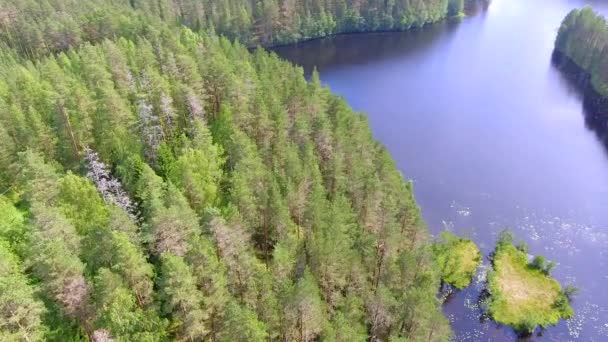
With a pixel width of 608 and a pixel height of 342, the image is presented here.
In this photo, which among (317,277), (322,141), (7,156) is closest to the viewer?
(317,277)

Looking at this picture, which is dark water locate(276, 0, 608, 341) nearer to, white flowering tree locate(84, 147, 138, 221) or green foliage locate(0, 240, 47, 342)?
white flowering tree locate(84, 147, 138, 221)

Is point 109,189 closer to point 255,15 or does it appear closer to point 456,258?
point 456,258

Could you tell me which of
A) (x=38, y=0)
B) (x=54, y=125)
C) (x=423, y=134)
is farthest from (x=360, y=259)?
(x=38, y=0)

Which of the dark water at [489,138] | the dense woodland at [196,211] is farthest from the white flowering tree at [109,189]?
the dark water at [489,138]

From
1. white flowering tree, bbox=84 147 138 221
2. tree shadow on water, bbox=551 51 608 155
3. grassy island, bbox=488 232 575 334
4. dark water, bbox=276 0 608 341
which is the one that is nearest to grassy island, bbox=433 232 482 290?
dark water, bbox=276 0 608 341

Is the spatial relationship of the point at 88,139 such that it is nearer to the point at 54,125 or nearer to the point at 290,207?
the point at 54,125

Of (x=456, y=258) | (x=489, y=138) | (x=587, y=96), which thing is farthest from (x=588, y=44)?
(x=456, y=258)
